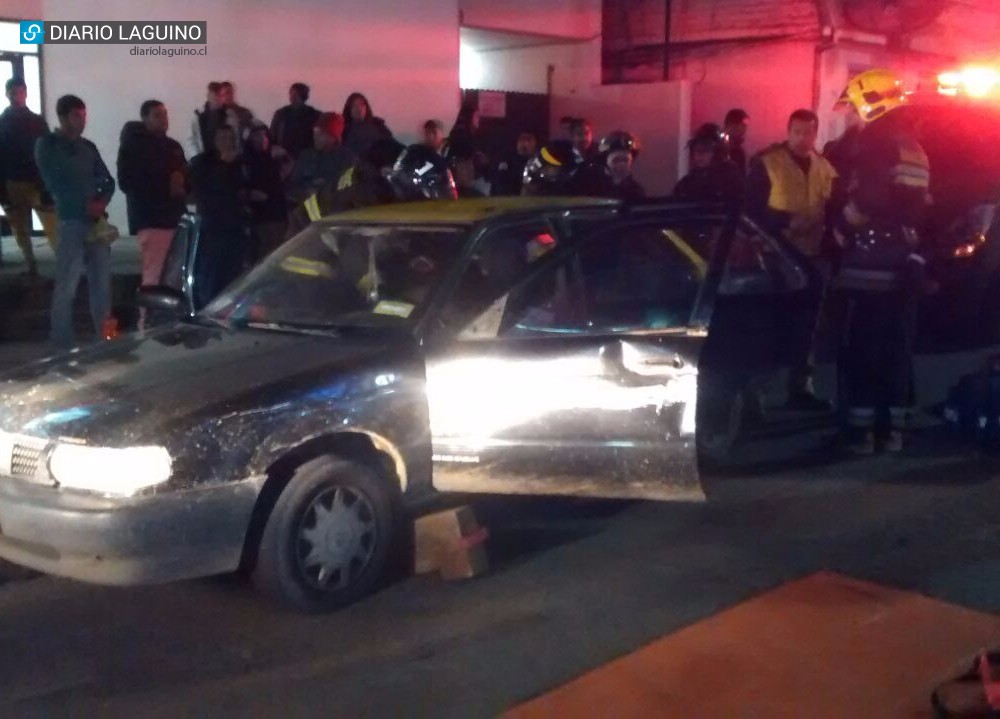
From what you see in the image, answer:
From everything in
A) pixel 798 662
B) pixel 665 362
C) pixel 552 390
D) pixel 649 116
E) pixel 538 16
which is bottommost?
pixel 798 662

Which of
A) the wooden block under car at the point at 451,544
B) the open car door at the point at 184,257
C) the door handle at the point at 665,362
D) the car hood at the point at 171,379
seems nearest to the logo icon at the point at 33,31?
the open car door at the point at 184,257

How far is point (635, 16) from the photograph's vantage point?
17.6 m

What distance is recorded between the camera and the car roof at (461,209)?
5801 millimetres

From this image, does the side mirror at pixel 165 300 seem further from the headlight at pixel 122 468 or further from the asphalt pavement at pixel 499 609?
the headlight at pixel 122 468

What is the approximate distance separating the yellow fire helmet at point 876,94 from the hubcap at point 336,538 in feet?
14.3

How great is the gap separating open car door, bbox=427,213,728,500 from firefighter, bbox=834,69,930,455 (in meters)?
1.99

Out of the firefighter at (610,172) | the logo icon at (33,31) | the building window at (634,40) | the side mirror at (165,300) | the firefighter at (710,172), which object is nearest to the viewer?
the side mirror at (165,300)

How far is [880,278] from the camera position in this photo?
7.30 meters

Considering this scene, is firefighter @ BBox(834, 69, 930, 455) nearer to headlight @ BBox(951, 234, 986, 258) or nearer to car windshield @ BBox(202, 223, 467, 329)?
headlight @ BBox(951, 234, 986, 258)

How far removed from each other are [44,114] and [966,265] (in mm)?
8246

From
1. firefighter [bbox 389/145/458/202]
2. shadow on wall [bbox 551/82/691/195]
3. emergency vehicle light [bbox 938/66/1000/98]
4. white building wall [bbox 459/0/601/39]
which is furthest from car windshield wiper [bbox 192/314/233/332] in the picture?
shadow on wall [bbox 551/82/691/195]

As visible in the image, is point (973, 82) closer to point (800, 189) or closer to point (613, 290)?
point (800, 189)

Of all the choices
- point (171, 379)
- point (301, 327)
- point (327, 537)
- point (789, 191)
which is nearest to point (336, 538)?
point (327, 537)

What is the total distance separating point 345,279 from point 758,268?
233 cm
